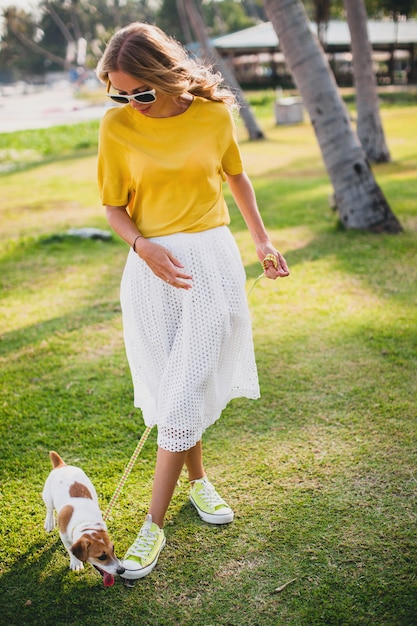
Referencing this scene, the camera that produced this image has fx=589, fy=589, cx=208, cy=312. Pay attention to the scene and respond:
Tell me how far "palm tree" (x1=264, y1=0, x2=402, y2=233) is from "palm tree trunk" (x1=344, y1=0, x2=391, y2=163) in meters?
3.56

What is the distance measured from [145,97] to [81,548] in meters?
1.74

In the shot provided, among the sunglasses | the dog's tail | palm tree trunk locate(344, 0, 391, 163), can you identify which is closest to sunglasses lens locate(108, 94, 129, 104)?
the sunglasses

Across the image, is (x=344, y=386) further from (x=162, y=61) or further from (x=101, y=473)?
(x=162, y=61)

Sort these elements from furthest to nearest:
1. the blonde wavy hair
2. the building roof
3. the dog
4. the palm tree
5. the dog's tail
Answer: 1. the building roof
2. the palm tree
3. the dog's tail
4. the dog
5. the blonde wavy hair

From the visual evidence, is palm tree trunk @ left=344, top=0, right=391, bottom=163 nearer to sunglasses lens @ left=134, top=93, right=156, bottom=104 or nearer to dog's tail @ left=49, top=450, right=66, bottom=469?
sunglasses lens @ left=134, top=93, right=156, bottom=104

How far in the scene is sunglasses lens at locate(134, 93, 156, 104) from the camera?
222 centimetres

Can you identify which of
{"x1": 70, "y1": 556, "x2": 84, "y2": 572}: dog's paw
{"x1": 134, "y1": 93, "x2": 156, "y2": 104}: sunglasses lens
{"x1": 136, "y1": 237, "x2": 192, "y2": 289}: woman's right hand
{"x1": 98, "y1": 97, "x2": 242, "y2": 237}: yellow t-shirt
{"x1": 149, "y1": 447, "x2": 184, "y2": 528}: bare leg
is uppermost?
{"x1": 134, "y1": 93, "x2": 156, "y2": 104}: sunglasses lens

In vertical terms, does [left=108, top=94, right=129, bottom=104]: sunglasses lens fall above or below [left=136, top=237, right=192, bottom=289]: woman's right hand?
above

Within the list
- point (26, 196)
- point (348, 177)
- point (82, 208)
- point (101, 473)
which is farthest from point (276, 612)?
point (26, 196)

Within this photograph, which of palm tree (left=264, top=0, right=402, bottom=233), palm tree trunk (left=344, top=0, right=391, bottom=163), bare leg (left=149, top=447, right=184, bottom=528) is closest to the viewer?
bare leg (left=149, top=447, right=184, bottom=528)

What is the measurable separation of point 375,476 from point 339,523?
0.41 metres

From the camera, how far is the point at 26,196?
37.4 feet

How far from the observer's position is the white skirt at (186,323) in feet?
8.07

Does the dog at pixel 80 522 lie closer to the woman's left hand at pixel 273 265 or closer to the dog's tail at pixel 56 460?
the dog's tail at pixel 56 460
